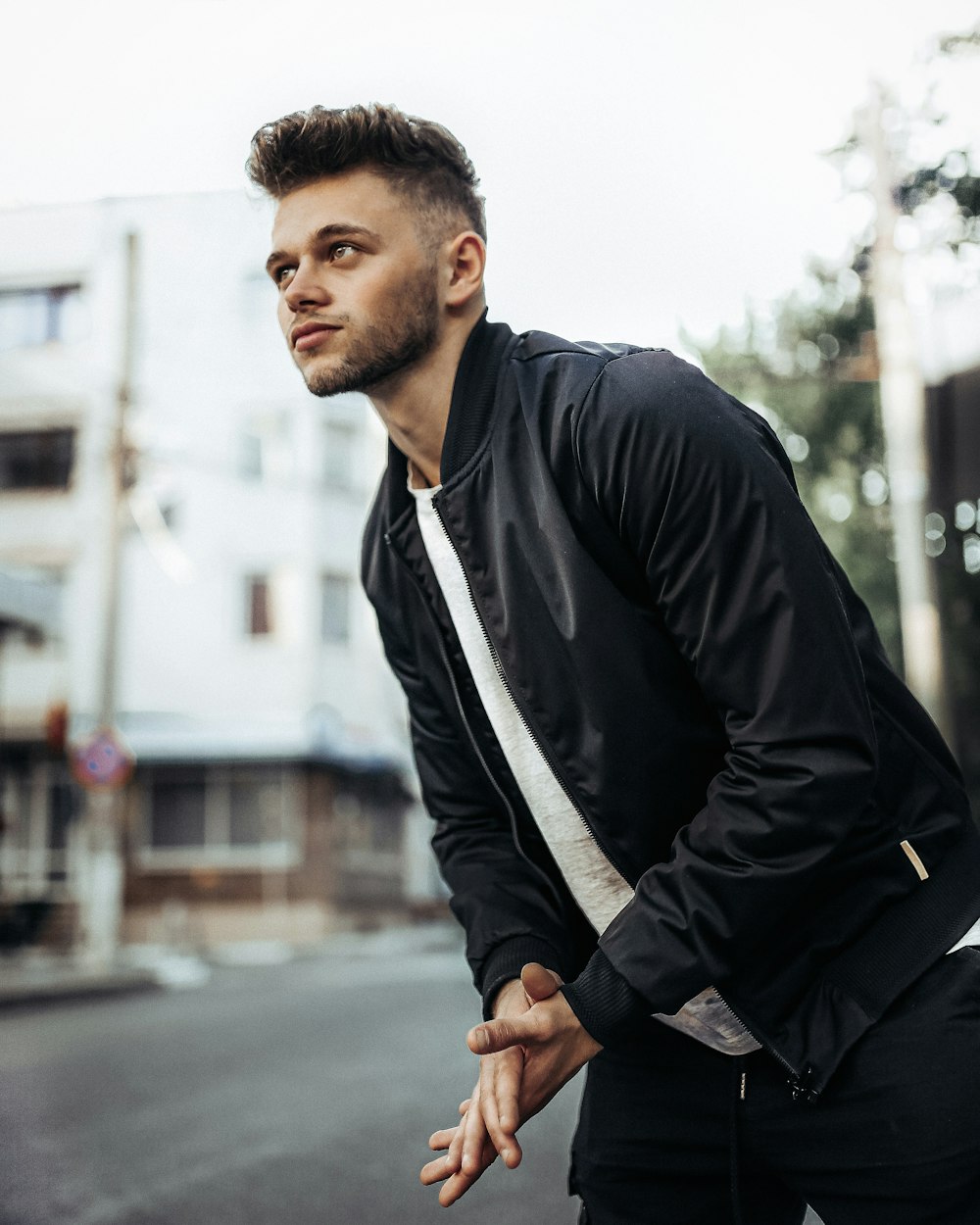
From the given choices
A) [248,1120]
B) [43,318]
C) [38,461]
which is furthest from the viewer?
[43,318]

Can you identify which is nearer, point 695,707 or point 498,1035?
point 498,1035

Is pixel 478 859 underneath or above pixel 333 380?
underneath

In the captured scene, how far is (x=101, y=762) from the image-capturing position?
14.0 m

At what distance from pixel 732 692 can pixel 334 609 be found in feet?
90.0

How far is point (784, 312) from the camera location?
36.2ft

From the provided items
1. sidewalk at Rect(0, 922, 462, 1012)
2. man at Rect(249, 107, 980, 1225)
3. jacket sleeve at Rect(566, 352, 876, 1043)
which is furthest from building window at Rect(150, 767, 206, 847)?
jacket sleeve at Rect(566, 352, 876, 1043)

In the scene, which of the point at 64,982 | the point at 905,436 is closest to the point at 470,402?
the point at 905,436

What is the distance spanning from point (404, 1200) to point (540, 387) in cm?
349

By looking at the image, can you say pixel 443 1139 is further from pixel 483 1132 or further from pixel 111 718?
pixel 111 718

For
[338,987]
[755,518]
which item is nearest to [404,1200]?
[755,518]

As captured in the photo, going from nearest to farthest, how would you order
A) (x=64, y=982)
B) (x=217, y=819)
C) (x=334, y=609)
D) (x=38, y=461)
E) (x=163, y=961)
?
1. (x=64, y=982)
2. (x=163, y=961)
3. (x=217, y=819)
4. (x=38, y=461)
5. (x=334, y=609)

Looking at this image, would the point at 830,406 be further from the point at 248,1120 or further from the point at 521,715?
the point at 521,715

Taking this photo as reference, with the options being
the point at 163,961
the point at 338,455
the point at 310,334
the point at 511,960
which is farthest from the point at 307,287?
the point at 338,455

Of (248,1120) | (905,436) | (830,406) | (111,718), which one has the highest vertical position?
(830,406)
